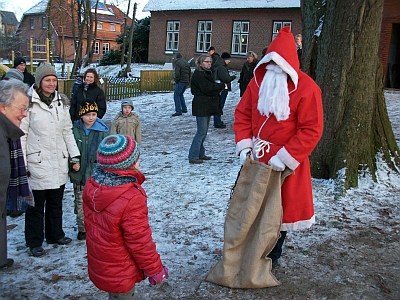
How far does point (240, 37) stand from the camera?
29.3m

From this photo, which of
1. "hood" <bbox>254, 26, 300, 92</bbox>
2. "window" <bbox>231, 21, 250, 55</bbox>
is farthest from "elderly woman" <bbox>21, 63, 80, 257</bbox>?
"window" <bbox>231, 21, 250, 55</bbox>

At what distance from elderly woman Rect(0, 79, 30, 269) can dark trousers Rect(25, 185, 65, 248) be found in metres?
0.44

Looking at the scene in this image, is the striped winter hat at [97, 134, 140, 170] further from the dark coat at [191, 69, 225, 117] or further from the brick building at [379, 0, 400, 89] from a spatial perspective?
the brick building at [379, 0, 400, 89]

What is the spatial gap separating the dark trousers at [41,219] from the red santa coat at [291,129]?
6.83 ft

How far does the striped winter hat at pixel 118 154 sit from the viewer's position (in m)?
2.97

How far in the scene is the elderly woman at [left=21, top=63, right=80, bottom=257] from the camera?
14.8ft

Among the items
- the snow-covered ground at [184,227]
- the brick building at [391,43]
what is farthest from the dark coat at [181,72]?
the brick building at [391,43]

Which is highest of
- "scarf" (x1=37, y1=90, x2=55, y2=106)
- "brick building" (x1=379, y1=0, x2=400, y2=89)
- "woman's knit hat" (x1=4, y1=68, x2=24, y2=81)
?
"brick building" (x1=379, y1=0, x2=400, y2=89)

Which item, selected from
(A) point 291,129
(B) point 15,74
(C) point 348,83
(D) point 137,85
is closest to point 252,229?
(A) point 291,129

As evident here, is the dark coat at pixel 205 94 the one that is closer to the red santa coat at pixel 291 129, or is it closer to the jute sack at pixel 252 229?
the red santa coat at pixel 291 129

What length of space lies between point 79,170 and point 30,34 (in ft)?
211

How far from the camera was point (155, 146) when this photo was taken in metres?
9.80

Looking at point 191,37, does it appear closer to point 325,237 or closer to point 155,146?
point 155,146

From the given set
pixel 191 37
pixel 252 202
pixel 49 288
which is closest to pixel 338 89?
pixel 252 202
